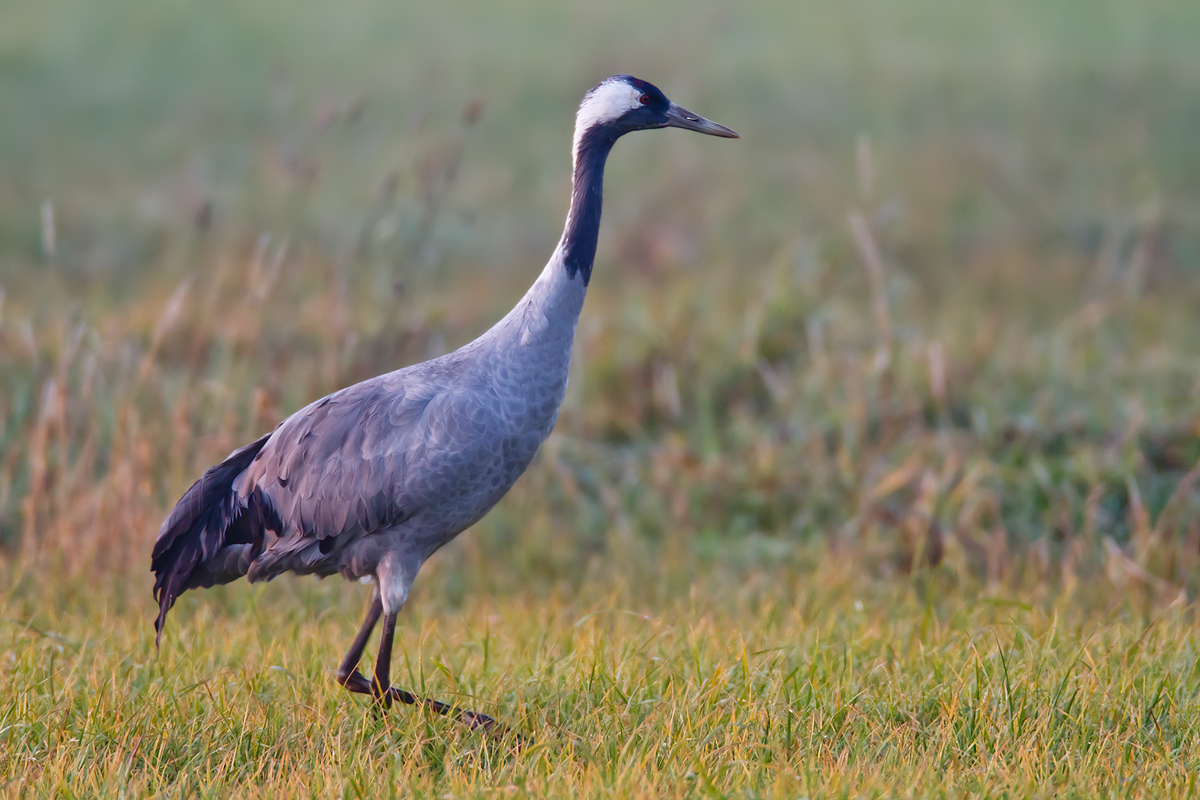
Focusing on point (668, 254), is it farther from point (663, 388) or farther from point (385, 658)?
point (385, 658)

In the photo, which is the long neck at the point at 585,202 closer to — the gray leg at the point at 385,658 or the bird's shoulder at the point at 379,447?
the bird's shoulder at the point at 379,447

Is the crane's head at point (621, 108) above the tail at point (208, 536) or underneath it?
above

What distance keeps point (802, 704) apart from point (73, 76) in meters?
11.5

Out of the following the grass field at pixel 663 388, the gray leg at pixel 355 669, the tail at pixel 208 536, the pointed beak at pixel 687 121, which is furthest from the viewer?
the pointed beak at pixel 687 121

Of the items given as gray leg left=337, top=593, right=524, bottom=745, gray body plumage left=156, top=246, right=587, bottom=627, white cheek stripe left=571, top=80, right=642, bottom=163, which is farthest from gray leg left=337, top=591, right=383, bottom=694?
white cheek stripe left=571, top=80, right=642, bottom=163

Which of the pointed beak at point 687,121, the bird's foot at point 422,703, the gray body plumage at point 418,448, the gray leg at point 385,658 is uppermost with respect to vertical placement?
the pointed beak at point 687,121

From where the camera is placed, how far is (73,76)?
1269cm

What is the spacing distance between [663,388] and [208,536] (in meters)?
3.11

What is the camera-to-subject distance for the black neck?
404 cm

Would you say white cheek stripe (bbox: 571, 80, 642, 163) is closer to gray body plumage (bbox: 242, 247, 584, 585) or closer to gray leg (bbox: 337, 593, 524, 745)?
gray body plumage (bbox: 242, 247, 584, 585)

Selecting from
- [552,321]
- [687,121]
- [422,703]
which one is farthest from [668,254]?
[422,703]

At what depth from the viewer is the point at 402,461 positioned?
153 inches

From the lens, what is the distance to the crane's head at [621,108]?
13.5 ft

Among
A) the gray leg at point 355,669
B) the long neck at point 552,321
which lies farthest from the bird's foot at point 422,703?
the long neck at point 552,321
